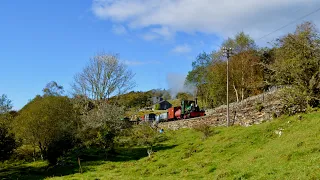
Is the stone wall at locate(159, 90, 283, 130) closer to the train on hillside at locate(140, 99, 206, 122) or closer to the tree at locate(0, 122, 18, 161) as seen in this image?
the train on hillside at locate(140, 99, 206, 122)

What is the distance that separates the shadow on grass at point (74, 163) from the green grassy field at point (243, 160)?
0.10 m

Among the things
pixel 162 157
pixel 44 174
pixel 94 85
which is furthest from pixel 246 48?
pixel 44 174

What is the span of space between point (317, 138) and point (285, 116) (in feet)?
28.3

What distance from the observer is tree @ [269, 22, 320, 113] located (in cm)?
2477

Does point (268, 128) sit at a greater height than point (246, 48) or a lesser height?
lesser

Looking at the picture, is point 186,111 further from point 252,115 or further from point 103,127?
point 252,115

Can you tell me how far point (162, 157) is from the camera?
86.9ft

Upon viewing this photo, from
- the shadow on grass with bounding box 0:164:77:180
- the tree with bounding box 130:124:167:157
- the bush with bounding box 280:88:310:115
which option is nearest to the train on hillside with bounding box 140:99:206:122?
the tree with bounding box 130:124:167:157

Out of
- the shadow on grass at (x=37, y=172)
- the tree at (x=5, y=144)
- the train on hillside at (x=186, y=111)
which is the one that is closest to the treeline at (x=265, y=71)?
the train on hillside at (x=186, y=111)

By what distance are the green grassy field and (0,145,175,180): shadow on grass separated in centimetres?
10

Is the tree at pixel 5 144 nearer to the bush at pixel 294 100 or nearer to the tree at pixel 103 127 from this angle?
the tree at pixel 103 127

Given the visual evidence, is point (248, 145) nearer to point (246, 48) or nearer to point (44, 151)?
point (44, 151)

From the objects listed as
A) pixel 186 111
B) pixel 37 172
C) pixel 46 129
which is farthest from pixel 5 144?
pixel 186 111

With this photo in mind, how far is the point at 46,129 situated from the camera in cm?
3678
